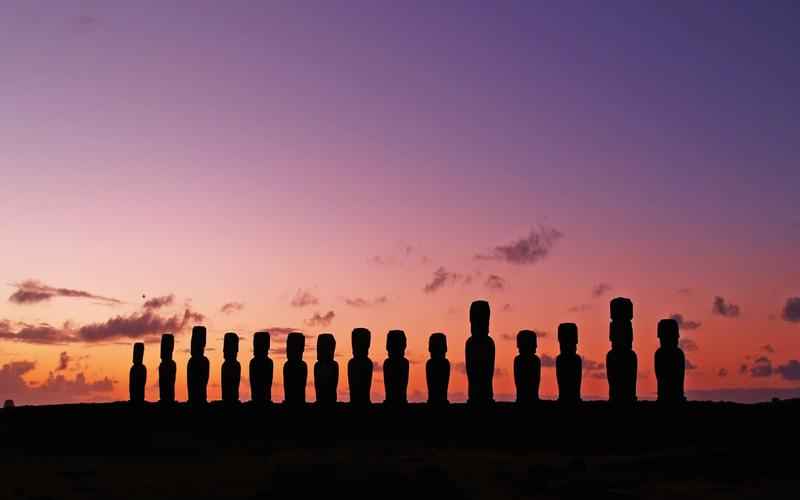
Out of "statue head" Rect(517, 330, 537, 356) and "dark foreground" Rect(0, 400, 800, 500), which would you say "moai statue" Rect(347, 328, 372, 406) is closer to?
"dark foreground" Rect(0, 400, 800, 500)

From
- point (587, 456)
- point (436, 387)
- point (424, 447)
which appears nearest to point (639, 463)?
point (587, 456)

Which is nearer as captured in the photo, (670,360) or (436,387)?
(670,360)

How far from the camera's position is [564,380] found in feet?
77.3

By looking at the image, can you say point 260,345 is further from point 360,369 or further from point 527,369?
point 527,369

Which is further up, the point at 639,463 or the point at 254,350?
the point at 254,350

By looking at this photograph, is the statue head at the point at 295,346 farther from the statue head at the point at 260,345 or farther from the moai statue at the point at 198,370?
the moai statue at the point at 198,370

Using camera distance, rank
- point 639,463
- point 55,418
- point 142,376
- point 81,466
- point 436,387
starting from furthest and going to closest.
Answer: point 142,376 → point 55,418 → point 436,387 → point 81,466 → point 639,463

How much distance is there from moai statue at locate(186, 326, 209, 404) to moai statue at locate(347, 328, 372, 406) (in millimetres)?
7784

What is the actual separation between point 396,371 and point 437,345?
134 cm

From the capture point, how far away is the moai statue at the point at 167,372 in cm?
3419

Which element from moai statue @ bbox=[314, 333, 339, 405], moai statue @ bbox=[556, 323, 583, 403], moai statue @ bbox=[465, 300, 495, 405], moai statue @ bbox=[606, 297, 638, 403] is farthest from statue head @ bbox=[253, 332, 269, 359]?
moai statue @ bbox=[606, 297, 638, 403]

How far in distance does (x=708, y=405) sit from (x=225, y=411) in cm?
1239

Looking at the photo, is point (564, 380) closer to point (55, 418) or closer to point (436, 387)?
point (436, 387)

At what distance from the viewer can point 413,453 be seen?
1783 cm
